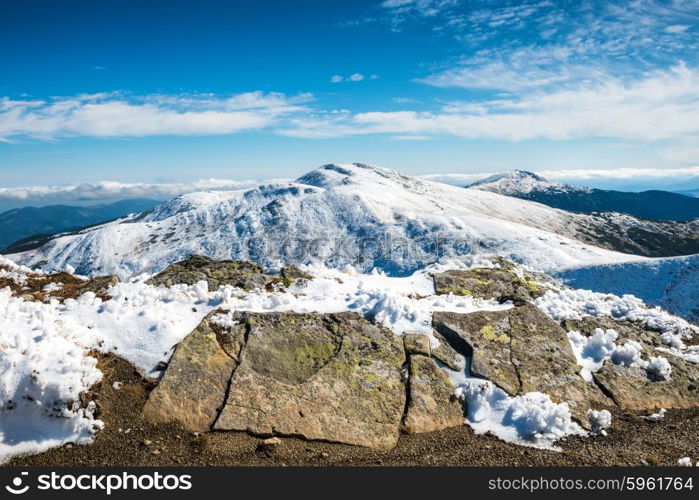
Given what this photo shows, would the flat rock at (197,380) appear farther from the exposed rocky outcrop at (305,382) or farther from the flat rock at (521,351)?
the flat rock at (521,351)

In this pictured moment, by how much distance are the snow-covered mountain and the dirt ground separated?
290 ft

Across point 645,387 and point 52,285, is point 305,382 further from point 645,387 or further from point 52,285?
point 645,387

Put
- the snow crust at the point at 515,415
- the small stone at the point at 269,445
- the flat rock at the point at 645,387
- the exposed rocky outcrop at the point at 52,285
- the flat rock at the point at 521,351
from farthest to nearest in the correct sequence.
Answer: the exposed rocky outcrop at the point at 52,285, the flat rock at the point at 645,387, the flat rock at the point at 521,351, the snow crust at the point at 515,415, the small stone at the point at 269,445

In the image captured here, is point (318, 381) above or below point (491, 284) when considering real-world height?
below

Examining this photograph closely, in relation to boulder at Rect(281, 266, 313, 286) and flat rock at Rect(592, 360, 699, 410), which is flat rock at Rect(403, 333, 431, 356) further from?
flat rock at Rect(592, 360, 699, 410)

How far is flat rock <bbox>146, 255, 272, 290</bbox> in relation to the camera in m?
15.5

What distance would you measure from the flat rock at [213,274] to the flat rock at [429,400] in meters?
7.08

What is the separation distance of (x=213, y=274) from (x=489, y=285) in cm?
1248

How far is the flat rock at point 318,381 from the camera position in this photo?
395 inches

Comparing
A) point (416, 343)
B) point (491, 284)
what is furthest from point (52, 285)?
point (491, 284)

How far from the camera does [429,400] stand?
11.4 m

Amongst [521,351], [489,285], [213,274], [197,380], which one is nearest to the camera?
[197,380]

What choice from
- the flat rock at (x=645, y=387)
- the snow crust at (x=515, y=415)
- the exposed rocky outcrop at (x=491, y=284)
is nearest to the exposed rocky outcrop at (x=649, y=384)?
the flat rock at (x=645, y=387)

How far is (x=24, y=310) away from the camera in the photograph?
38.4 feet
